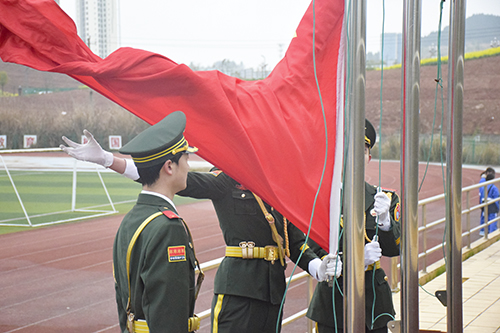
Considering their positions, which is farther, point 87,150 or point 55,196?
point 55,196

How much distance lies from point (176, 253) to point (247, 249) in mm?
686

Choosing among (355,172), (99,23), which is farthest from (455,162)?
(99,23)

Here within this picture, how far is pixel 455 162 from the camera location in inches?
58.3

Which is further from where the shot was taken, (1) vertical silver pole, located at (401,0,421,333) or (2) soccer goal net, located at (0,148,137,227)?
(2) soccer goal net, located at (0,148,137,227)

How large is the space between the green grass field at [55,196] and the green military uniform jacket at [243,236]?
11804mm

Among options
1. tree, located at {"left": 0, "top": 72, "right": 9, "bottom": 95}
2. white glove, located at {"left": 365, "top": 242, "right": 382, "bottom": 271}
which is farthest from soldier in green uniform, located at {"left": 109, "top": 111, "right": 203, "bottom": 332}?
tree, located at {"left": 0, "top": 72, "right": 9, "bottom": 95}

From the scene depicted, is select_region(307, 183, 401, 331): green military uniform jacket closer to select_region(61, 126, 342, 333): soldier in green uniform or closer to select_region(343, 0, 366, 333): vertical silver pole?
select_region(61, 126, 342, 333): soldier in green uniform

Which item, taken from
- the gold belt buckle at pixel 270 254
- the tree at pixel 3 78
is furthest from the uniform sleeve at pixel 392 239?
the tree at pixel 3 78

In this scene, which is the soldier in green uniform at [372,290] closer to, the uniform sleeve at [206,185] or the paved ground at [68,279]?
the uniform sleeve at [206,185]

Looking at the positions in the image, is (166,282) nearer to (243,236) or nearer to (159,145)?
(159,145)

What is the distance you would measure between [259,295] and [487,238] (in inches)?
236

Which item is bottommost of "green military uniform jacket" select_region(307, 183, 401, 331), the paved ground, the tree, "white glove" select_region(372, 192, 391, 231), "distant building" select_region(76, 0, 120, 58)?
the paved ground

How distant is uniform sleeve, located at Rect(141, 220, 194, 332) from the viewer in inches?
58.9

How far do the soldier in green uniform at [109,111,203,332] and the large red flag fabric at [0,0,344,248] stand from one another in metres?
0.15
